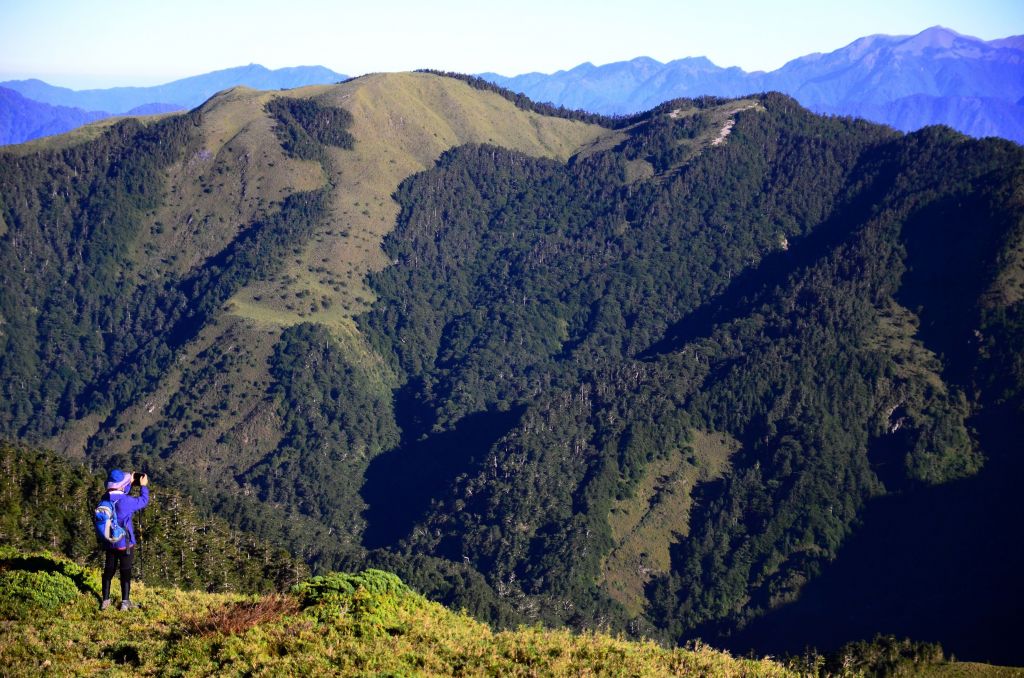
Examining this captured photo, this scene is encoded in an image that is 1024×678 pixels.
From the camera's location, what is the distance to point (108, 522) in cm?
1986

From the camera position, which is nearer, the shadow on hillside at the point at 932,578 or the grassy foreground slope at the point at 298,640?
the grassy foreground slope at the point at 298,640

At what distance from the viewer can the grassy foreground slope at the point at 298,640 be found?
18.1 meters

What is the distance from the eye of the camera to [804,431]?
168 m

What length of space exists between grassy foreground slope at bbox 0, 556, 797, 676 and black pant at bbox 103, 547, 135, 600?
0.55 m

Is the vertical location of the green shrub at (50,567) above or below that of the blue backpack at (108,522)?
below

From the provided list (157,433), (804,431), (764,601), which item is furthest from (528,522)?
(157,433)

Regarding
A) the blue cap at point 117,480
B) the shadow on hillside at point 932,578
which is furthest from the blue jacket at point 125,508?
the shadow on hillside at point 932,578

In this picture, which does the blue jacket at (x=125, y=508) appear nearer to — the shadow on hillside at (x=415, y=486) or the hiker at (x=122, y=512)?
the hiker at (x=122, y=512)

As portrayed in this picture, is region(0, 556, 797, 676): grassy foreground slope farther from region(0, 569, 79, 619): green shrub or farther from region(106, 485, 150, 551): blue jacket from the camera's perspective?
region(106, 485, 150, 551): blue jacket

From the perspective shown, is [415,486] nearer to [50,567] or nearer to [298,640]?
[50,567]

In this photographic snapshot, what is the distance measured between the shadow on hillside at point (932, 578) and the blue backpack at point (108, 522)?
122 meters

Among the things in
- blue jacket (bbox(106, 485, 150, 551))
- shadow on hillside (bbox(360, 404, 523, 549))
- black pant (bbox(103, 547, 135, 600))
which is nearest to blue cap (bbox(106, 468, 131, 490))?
blue jacket (bbox(106, 485, 150, 551))

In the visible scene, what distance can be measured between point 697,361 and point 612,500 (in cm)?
4890

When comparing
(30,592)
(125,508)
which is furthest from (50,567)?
(125,508)
